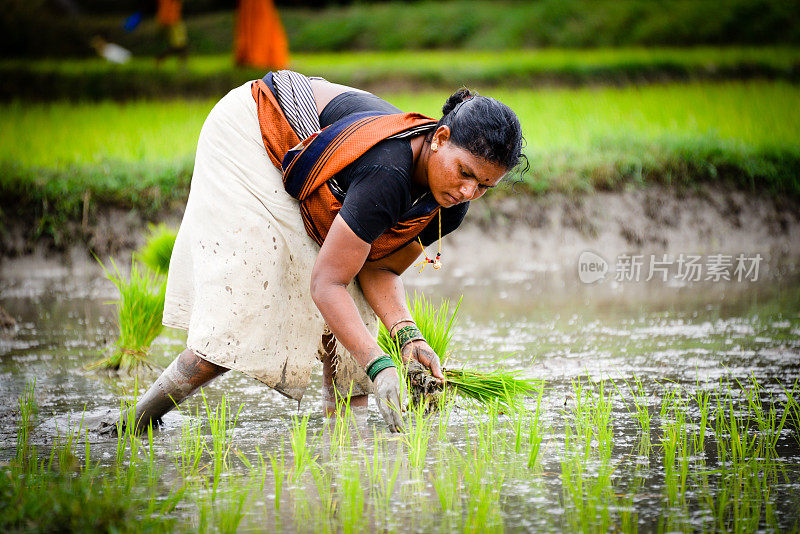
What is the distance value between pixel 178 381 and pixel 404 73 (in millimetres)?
8143

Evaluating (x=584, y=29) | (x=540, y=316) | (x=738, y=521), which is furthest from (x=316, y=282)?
(x=584, y=29)

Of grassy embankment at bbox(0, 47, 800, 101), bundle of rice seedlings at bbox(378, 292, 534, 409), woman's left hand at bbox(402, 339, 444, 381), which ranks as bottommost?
bundle of rice seedlings at bbox(378, 292, 534, 409)

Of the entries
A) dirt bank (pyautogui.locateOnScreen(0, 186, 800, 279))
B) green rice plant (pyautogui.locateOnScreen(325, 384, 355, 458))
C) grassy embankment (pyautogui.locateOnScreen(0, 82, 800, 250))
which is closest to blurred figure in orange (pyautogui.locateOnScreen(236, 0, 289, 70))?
grassy embankment (pyautogui.locateOnScreen(0, 82, 800, 250))

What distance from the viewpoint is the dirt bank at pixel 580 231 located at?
615 centimetres

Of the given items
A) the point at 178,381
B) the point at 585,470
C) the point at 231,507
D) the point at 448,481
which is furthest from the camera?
the point at 178,381

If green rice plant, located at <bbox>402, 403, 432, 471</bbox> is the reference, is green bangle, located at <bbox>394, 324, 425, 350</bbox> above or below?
above

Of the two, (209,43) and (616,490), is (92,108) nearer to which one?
(209,43)

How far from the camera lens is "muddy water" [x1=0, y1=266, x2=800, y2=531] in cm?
256

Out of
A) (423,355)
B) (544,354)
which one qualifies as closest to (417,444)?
(423,355)

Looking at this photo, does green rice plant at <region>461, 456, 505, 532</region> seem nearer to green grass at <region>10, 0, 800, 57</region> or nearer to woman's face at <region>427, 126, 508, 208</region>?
woman's face at <region>427, 126, 508, 208</region>

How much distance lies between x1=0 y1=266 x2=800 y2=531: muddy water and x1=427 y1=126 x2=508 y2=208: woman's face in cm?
83

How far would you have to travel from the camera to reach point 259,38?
420 inches

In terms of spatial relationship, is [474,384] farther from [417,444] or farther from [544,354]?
[544,354]

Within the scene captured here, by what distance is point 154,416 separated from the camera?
2930 millimetres
